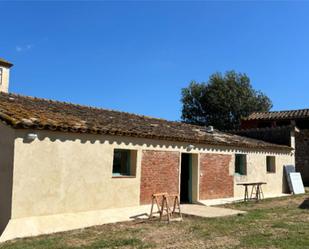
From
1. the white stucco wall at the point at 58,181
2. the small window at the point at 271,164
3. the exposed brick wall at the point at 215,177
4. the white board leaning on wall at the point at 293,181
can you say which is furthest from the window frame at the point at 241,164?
the white stucco wall at the point at 58,181

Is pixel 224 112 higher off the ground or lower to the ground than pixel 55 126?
higher

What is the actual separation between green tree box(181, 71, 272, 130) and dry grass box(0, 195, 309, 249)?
108ft

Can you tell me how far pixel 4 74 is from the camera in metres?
34.1

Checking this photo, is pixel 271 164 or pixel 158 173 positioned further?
pixel 271 164

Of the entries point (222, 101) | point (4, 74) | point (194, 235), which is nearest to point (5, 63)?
point (4, 74)

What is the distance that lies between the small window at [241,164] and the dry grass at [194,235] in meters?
5.74

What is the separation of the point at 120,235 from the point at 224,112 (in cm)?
3707

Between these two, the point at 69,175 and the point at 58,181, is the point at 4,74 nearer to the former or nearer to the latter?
the point at 69,175

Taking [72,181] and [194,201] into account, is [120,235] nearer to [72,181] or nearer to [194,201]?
[72,181]

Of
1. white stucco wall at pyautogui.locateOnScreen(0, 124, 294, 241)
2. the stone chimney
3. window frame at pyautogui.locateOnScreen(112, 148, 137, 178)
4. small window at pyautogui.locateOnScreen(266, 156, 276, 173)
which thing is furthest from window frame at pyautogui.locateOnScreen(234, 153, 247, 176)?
the stone chimney

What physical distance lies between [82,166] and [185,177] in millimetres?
5981

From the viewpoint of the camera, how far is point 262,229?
33.6 feet

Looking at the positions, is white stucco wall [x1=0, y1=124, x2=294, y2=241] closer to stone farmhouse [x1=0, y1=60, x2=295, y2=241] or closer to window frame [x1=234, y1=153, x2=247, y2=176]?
stone farmhouse [x1=0, y1=60, x2=295, y2=241]

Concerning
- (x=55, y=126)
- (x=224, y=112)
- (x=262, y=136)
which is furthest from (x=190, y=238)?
(x=224, y=112)
